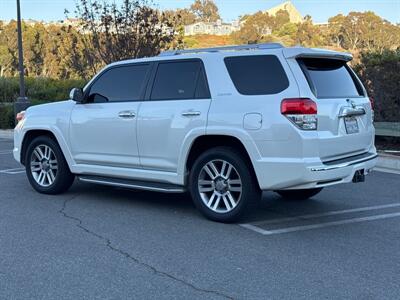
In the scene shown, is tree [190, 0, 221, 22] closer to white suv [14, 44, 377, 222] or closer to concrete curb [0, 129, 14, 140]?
concrete curb [0, 129, 14, 140]

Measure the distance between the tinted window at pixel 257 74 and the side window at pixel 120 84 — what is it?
1287 mm

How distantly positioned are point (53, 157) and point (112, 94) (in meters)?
1.41

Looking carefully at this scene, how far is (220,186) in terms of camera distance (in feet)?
21.3

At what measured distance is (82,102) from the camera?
7.77 metres

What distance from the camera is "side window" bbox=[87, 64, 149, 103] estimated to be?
730 centimetres

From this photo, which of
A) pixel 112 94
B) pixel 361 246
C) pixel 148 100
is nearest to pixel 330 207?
pixel 361 246

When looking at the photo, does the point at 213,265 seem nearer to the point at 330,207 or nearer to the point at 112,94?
the point at 330,207

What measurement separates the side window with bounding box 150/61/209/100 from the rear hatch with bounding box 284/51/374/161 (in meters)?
1.20

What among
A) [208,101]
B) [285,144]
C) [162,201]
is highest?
[208,101]

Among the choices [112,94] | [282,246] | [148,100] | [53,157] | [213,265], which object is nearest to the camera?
[213,265]

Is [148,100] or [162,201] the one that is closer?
[148,100]

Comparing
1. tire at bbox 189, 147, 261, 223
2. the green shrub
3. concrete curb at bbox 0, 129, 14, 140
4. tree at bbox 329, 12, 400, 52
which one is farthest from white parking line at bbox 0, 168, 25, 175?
tree at bbox 329, 12, 400, 52

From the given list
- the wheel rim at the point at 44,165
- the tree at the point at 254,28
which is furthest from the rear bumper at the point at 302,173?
the tree at the point at 254,28

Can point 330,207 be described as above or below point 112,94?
below
